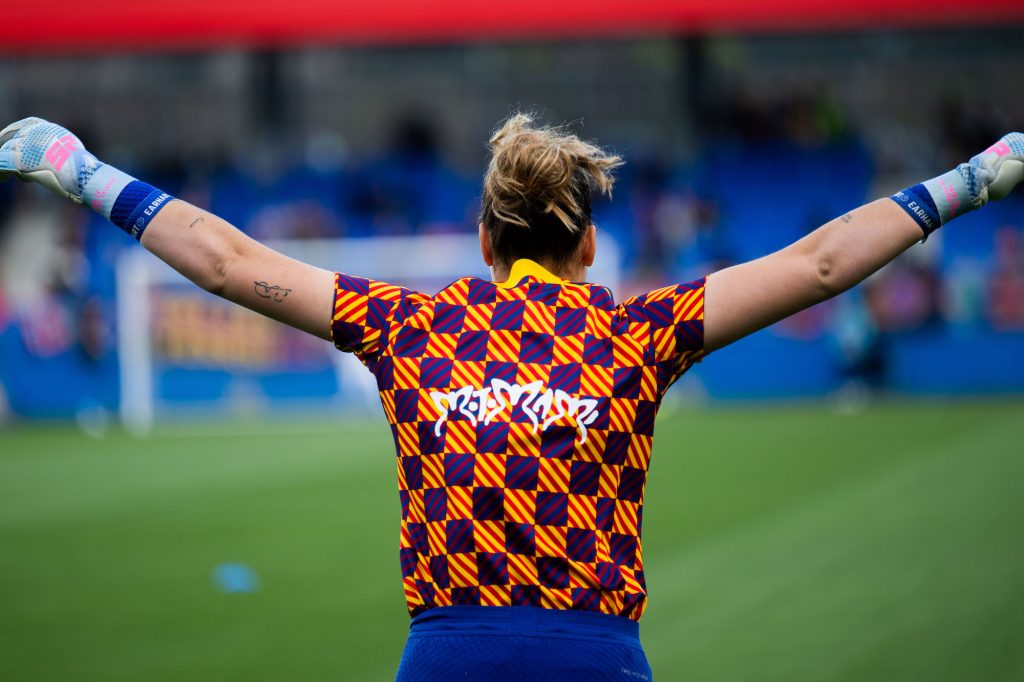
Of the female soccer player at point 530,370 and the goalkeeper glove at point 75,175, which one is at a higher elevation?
the goalkeeper glove at point 75,175

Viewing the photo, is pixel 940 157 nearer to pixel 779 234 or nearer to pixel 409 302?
pixel 779 234

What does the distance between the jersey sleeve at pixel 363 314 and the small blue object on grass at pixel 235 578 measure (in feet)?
16.3

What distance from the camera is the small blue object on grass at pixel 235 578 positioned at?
7215mm

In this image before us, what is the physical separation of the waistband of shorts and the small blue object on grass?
16.6 ft

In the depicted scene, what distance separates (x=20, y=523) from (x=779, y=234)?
548 inches

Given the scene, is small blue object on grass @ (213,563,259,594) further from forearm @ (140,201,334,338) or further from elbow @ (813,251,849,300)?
elbow @ (813,251,849,300)

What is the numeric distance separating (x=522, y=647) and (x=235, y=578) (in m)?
5.48

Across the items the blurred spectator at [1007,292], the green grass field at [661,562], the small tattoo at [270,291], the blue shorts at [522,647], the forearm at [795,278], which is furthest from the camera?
the blurred spectator at [1007,292]

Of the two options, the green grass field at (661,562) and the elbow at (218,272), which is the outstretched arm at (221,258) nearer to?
the elbow at (218,272)

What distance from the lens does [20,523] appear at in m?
9.89

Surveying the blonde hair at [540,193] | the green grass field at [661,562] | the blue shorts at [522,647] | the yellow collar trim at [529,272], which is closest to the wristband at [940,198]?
the blonde hair at [540,193]

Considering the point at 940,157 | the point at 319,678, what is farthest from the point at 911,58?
the point at 319,678

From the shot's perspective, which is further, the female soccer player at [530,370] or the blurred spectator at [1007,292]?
the blurred spectator at [1007,292]

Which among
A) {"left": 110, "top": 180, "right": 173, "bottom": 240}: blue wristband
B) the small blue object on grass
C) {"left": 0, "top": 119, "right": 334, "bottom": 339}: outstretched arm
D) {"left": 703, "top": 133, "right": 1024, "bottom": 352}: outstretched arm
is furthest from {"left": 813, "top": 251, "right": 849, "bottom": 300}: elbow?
the small blue object on grass
